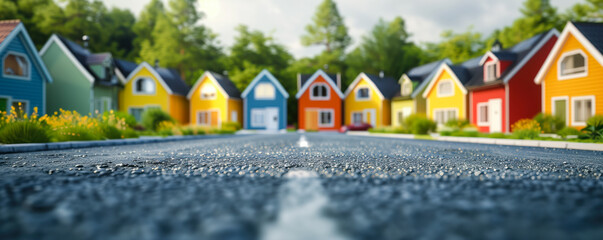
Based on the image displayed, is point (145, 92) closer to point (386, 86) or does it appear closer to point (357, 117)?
point (357, 117)

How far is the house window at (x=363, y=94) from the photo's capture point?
124 feet

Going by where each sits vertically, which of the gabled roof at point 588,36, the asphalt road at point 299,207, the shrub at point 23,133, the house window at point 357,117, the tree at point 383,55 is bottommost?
the asphalt road at point 299,207

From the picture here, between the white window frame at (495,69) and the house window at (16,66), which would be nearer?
the house window at (16,66)

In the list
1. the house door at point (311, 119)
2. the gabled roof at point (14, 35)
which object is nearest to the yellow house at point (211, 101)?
the house door at point (311, 119)

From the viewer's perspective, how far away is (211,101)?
36688 mm

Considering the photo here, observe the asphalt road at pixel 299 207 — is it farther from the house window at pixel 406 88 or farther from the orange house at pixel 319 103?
the orange house at pixel 319 103

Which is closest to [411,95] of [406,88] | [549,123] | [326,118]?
[406,88]

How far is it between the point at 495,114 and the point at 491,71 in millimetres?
3463

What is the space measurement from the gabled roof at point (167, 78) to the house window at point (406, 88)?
22.7 m

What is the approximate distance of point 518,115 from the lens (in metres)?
22.6

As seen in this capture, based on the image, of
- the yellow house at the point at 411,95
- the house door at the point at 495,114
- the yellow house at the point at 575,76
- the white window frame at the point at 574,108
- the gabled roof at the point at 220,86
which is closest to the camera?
the yellow house at the point at 575,76

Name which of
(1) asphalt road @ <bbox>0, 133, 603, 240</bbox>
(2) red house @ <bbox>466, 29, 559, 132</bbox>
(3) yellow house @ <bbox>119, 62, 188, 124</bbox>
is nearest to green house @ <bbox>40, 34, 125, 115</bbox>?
(3) yellow house @ <bbox>119, 62, 188, 124</bbox>

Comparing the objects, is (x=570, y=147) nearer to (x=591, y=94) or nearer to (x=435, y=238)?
(x=591, y=94)

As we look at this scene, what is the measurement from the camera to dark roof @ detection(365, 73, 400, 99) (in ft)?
122
